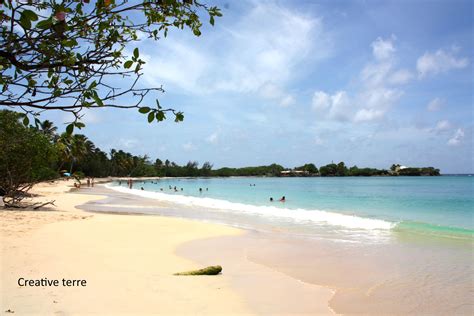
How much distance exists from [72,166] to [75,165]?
20465 mm

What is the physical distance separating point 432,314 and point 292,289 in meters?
2.06

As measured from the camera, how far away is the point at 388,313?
5.51 meters

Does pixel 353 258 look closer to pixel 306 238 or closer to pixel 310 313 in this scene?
pixel 306 238

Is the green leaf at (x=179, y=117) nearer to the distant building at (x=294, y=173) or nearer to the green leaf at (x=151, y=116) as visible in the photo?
the green leaf at (x=151, y=116)

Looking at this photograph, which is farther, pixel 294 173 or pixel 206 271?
pixel 294 173

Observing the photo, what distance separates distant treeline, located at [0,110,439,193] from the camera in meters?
3.22

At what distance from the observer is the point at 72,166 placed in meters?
52.4

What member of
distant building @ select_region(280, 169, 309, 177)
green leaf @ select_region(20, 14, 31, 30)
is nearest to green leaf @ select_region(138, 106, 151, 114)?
green leaf @ select_region(20, 14, 31, 30)

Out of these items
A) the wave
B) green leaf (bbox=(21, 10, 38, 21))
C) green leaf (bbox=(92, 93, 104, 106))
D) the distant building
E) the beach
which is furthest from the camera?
the distant building

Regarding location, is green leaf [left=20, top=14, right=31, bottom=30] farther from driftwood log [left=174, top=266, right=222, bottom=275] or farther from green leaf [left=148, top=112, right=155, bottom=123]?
driftwood log [left=174, top=266, right=222, bottom=275]

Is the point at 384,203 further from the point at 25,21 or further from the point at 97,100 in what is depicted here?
the point at 25,21

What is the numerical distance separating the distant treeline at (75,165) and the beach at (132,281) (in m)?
1.79

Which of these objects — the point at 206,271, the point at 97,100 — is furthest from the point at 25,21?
the point at 206,271

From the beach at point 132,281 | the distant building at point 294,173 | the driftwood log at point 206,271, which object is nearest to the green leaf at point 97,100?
the beach at point 132,281
